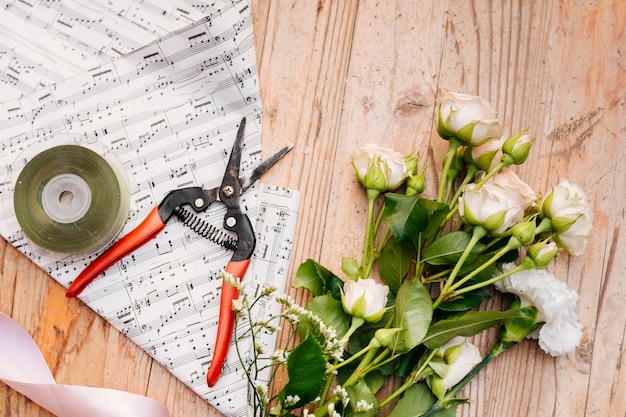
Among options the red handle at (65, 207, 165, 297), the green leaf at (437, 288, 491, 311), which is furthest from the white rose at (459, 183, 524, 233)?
the red handle at (65, 207, 165, 297)

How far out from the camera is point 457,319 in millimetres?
878

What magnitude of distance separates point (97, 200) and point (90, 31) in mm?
272

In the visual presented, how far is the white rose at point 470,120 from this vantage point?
87 cm

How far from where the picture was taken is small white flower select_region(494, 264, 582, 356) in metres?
0.89

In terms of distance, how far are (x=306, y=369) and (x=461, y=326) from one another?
0.77 ft

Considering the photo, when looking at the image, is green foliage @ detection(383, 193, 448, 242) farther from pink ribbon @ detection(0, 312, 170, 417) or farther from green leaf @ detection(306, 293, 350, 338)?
pink ribbon @ detection(0, 312, 170, 417)

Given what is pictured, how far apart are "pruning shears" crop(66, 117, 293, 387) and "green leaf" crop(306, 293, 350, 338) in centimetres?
13

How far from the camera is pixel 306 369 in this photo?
757 mm

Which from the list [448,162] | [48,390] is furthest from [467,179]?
[48,390]

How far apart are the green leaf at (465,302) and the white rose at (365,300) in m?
0.11

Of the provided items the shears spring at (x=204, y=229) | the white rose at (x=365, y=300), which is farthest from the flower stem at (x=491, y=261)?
the shears spring at (x=204, y=229)

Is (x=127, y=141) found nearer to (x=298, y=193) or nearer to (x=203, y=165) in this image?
(x=203, y=165)

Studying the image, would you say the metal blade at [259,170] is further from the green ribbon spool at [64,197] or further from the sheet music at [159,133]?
the green ribbon spool at [64,197]

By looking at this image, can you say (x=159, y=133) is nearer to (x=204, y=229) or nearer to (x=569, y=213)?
(x=204, y=229)
